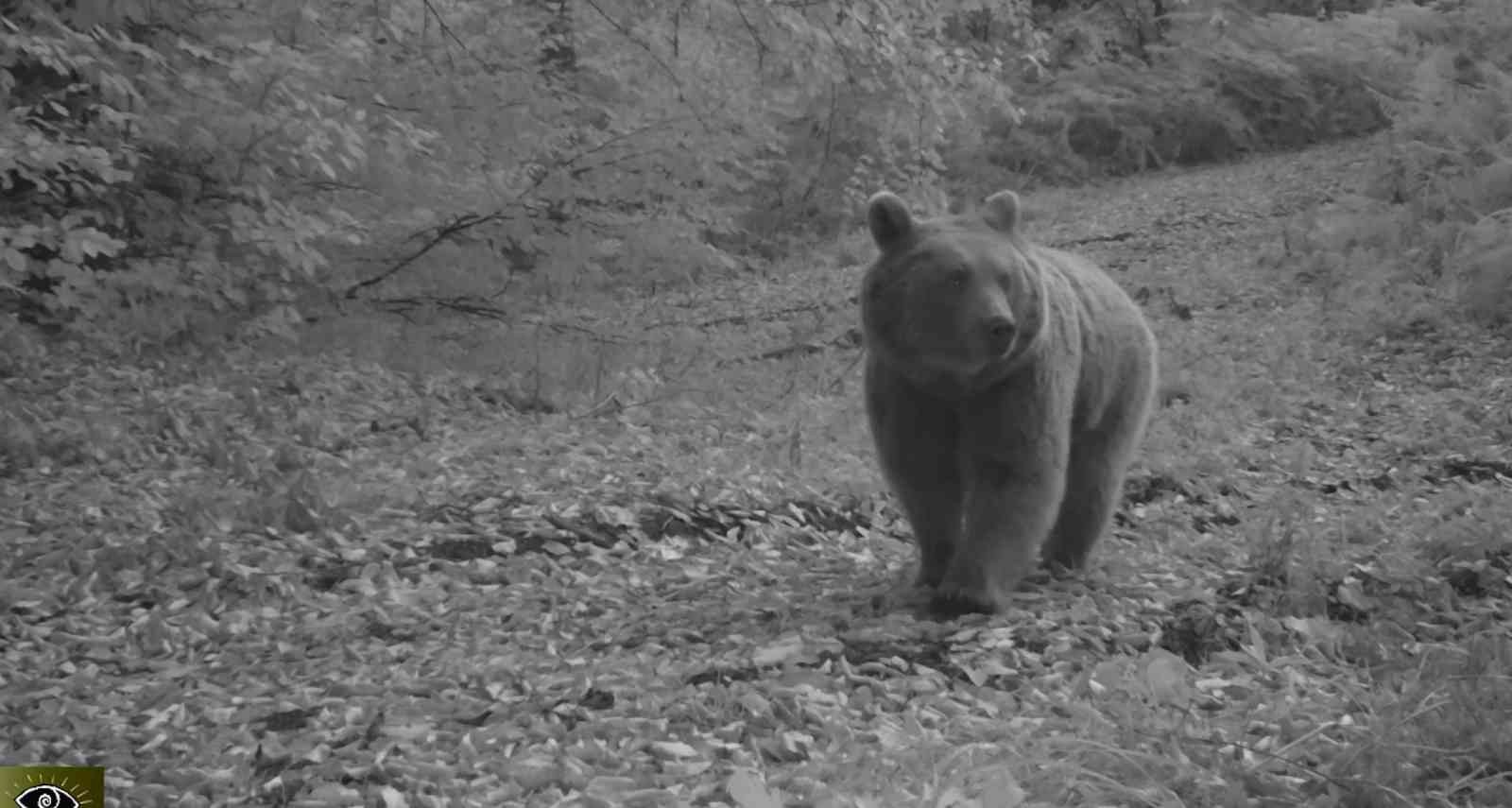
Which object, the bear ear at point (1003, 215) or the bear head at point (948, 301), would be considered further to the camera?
the bear ear at point (1003, 215)

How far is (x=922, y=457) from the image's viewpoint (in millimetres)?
5844

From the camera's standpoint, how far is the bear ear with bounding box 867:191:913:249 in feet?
18.0

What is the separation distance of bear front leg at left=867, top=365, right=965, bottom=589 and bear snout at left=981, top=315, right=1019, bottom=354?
1.93 feet

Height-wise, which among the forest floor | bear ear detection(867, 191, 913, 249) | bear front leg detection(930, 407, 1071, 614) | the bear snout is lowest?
the forest floor

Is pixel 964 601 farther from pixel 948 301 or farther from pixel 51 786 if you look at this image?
pixel 51 786

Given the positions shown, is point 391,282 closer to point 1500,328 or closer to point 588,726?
point 588,726

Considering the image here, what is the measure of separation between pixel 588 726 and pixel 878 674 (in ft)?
3.77

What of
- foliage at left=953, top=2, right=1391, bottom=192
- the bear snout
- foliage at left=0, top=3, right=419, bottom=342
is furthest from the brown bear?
foliage at left=953, top=2, right=1391, bottom=192

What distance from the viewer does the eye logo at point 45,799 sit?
3802 millimetres

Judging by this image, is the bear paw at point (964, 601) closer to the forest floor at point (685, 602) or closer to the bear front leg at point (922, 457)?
the forest floor at point (685, 602)

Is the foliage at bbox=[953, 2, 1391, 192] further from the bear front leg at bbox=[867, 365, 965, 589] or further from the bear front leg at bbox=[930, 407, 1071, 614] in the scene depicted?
the bear front leg at bbox=[930, 407, 1071, 614]

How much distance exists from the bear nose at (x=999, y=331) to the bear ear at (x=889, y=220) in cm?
67

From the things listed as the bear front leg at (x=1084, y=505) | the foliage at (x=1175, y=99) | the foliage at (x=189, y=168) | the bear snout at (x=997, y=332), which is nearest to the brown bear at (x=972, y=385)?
the bear snout at (x=997, y=332)

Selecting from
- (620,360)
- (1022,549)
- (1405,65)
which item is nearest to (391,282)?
(620,360)
